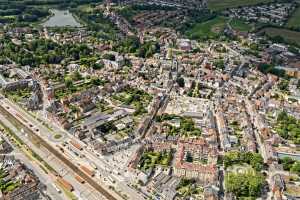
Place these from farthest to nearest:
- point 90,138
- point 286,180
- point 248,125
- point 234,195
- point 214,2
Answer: point 214,2, point 248,125, point 90,138, point 286,180, point 234,195

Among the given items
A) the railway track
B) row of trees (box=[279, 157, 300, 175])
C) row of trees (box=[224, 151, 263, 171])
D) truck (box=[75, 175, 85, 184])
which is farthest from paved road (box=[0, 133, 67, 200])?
row of trees (box=[279, 157, 300, 175])

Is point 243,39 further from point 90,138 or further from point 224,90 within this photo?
point 90,138

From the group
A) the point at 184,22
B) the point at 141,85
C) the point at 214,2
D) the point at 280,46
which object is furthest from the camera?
the point at 214,2

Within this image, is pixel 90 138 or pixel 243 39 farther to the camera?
pixel 243 39

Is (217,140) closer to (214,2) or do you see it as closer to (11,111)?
(11,111)

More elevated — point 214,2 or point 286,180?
point 214,2

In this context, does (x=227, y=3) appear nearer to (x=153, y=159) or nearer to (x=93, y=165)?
(x=153, y=159)

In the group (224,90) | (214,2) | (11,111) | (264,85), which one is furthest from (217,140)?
(214,2)
